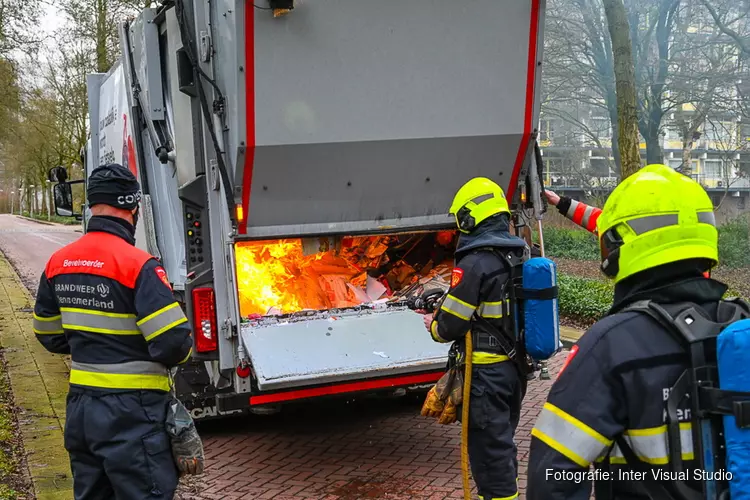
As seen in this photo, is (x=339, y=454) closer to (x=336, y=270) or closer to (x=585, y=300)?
(x=336, y=270)

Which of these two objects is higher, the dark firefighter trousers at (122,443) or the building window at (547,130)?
the building window at (547,130)

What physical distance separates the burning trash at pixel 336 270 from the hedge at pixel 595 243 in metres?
10.1

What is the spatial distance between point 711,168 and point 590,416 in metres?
31.7

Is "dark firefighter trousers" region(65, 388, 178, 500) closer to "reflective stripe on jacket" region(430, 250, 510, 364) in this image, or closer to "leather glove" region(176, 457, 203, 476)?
"leather glove" region(176, 457, 203, 476)

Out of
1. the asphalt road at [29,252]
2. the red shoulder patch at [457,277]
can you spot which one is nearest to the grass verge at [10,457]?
the red shoulder patch at [457,277]

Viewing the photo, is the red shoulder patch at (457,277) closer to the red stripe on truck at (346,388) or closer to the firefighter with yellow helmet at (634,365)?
the red stripe on truck at (346,388)

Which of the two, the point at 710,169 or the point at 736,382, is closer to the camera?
the point at 736,382

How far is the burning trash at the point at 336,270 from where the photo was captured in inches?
207

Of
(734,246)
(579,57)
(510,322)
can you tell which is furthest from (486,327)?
(579,57)

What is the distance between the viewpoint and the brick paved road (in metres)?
4.64

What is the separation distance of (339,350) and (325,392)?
0.29 meters

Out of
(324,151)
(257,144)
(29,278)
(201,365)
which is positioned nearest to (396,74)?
(324,151)

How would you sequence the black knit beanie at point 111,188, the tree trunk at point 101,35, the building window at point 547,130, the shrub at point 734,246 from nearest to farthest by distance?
1. the black knit beanie at point 111,188
2. the shrub at point 734,246
3. the tree trunk at point 101,35
4. the building window at point 547,130

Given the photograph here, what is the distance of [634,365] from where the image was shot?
1.71 m
